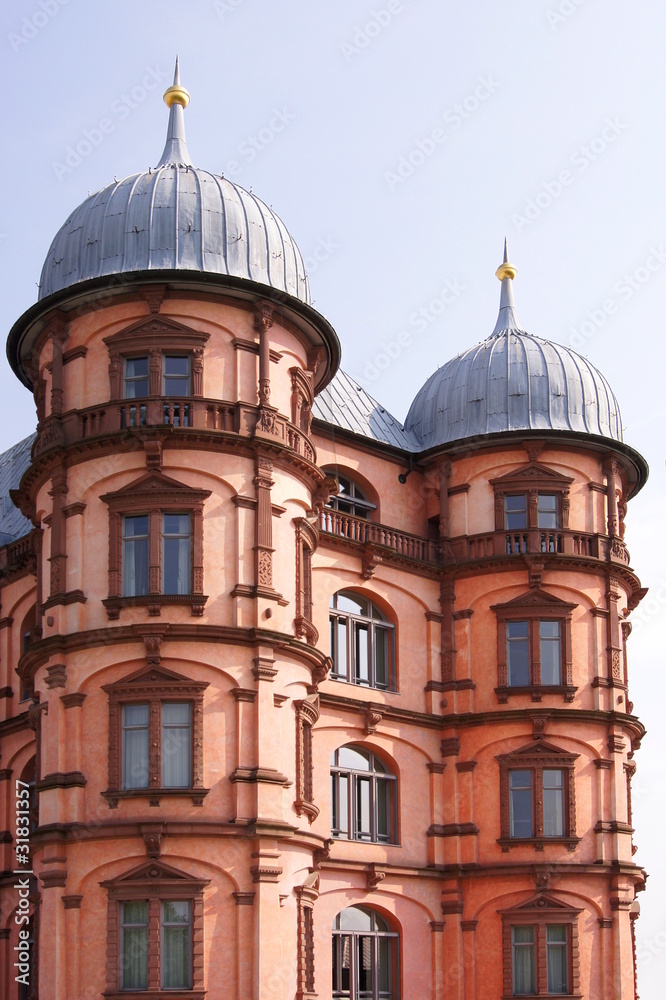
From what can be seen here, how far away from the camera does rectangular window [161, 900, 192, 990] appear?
3403cm

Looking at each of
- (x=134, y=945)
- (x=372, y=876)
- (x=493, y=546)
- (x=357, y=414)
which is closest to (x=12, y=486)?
(x=357, y=414)

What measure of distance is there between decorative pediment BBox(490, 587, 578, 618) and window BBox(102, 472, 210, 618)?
1298 centimetres

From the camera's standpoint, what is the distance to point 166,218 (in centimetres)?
3875

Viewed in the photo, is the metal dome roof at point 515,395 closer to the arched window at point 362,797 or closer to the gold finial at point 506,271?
the gold finial at point 506,271

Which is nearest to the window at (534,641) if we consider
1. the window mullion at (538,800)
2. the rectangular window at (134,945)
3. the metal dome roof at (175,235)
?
the window mullion at (538,800)

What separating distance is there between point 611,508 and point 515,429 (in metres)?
3.84

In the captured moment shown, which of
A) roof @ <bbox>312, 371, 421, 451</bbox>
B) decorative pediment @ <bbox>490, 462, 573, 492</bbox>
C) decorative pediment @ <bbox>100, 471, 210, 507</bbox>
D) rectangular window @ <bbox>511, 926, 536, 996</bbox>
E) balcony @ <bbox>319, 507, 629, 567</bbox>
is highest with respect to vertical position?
roof @ <bbox>312, 371, 421, 451</bbox>

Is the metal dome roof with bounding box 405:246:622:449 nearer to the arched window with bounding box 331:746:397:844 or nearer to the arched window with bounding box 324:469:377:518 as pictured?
the arched window with bounding box 324:469:377:518

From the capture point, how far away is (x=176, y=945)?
34188mm

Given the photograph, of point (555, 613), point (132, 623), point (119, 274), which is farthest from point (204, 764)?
point (555, 613)

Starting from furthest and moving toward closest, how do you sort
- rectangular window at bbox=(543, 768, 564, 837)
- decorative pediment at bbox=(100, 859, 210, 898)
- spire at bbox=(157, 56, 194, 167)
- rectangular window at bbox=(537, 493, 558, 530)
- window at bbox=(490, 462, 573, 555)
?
rectangular window at bbox=(537, 493, 558, 530) → window at bbox=(490, 462, 573, 555) → rectangular window at bbox=(543, 768, 564, 837) → spire at bbox=(157, 56, 194, 167) → decorative pediment at bbox=(100, 859, 210, 898)

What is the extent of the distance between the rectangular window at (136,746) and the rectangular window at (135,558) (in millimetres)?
2728

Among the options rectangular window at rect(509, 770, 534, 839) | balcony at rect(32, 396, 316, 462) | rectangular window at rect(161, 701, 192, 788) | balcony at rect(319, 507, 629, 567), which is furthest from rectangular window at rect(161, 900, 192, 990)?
balcony at rect(319, 507, 629, 567)

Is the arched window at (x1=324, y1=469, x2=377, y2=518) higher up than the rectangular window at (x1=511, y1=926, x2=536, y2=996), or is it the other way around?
the arched window at (x1=324, y1=469, x2=377, y2=518)
